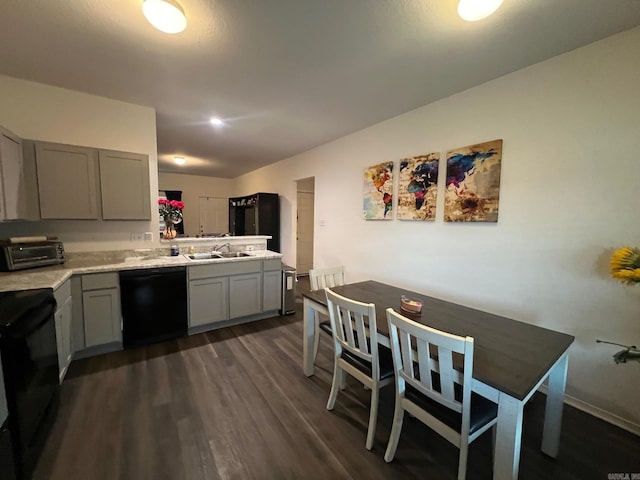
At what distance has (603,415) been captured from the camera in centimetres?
180

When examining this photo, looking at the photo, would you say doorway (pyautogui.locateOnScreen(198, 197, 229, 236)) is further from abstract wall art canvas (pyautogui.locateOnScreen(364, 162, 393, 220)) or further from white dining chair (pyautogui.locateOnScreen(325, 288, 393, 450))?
white dining chair (pyautogui.locateOnScreen(325, 288, 393, 450))

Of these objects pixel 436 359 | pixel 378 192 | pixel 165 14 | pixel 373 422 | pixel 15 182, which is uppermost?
pixel 165 14

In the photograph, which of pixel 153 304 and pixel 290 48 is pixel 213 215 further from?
pixel 290 48

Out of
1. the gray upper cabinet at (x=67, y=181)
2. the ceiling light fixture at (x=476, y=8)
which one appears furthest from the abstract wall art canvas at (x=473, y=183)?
the gray upper cabinet at (x=67, y=181)

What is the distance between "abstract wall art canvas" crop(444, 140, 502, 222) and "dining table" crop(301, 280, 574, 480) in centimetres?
94

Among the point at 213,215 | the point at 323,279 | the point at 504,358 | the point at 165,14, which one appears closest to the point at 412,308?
the point at 504,358

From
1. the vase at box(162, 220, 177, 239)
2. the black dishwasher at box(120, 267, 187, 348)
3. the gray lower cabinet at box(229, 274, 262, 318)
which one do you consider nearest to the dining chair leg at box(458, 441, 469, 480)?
the gray lower cabinet at box(229, 274, 262, 318)

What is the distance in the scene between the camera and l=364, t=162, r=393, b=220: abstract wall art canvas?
124 inches

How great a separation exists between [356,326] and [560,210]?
1765 millimetres

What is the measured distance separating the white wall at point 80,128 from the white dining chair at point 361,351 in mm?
2590

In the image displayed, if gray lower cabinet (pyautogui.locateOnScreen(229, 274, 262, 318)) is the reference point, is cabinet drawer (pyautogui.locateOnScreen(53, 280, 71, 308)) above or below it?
above

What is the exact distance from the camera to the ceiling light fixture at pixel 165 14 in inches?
55.2

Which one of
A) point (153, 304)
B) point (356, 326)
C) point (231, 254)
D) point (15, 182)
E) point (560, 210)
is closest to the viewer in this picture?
point (356, 326)

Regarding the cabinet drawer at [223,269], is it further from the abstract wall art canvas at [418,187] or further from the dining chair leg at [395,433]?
the dining chair leg at [395,433]
